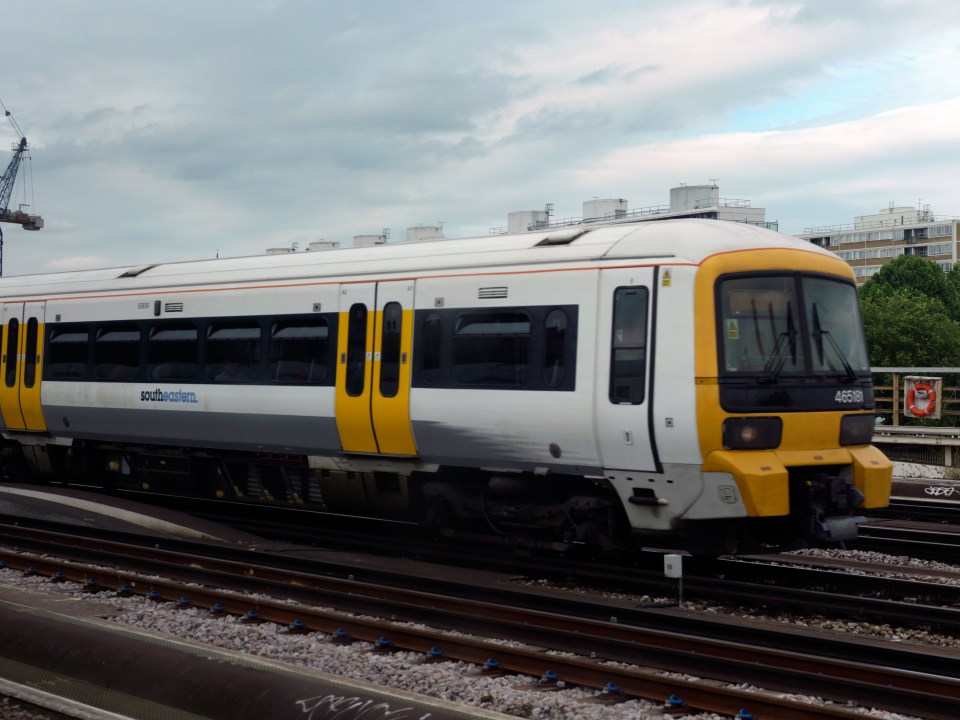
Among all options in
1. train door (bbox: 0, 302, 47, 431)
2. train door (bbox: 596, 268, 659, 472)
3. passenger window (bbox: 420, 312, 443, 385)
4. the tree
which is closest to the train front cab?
train door (bbox: 596, 268, 659, 472)

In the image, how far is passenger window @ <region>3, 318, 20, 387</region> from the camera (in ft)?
58.0

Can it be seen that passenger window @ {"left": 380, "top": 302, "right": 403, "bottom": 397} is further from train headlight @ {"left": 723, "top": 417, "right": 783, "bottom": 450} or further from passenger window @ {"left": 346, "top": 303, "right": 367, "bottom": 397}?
train headlight @ {"left": 723, "top": 417, "right": 783, "bottom": 450}

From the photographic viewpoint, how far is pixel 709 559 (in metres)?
12.1

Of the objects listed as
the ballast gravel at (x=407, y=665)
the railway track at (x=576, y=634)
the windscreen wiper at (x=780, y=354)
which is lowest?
the ballast gravel at (x=407, y=665)

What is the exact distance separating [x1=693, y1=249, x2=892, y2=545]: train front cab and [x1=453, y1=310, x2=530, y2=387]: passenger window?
2.02 m

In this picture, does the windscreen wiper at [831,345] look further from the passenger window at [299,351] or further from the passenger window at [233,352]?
the passenger window at [233,352]

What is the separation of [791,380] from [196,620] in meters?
5.70

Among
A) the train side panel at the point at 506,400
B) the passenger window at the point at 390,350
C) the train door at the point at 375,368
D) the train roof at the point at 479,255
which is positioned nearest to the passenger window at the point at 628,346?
the train side panel at the point at 506,400

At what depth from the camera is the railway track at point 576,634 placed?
7.25 meters

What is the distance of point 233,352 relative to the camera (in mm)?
14594

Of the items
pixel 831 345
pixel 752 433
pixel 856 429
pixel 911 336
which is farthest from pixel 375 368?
pixel 911 336

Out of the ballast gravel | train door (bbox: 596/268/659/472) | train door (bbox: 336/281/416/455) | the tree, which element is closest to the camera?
the ballast gravel

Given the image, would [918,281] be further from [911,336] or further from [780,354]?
[780,354]

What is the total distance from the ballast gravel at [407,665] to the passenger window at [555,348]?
101 inches
